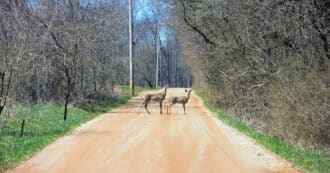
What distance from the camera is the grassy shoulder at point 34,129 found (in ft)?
46.4

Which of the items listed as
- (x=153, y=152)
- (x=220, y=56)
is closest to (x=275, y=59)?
(x=220, y=56)

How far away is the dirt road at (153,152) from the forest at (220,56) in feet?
6.26

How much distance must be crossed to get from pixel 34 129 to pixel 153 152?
6.66m

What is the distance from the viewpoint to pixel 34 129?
19969 millimetres

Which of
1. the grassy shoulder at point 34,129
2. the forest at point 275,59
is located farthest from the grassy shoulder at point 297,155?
the grassy shoulder at point 34,129

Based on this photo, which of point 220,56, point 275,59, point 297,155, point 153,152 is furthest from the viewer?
point 220,56

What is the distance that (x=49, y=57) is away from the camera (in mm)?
29891

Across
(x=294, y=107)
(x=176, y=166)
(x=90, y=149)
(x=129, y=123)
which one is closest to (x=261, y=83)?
(x=129, y=123)

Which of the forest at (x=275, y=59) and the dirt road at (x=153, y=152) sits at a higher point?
the forest at (x=275, y=59)

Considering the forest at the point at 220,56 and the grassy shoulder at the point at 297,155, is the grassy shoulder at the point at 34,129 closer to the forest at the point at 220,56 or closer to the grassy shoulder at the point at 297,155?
the forest at the point at 220,56

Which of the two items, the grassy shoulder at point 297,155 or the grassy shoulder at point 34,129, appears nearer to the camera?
the grassy shoulder at point 297,155

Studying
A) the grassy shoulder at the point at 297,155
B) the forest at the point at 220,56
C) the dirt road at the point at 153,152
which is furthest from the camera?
the forest at the point at 220,56

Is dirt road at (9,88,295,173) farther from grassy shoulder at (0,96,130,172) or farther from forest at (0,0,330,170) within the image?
forest at (0,0,330,170)

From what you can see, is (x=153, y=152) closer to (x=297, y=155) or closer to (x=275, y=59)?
(x=297, y=155)
